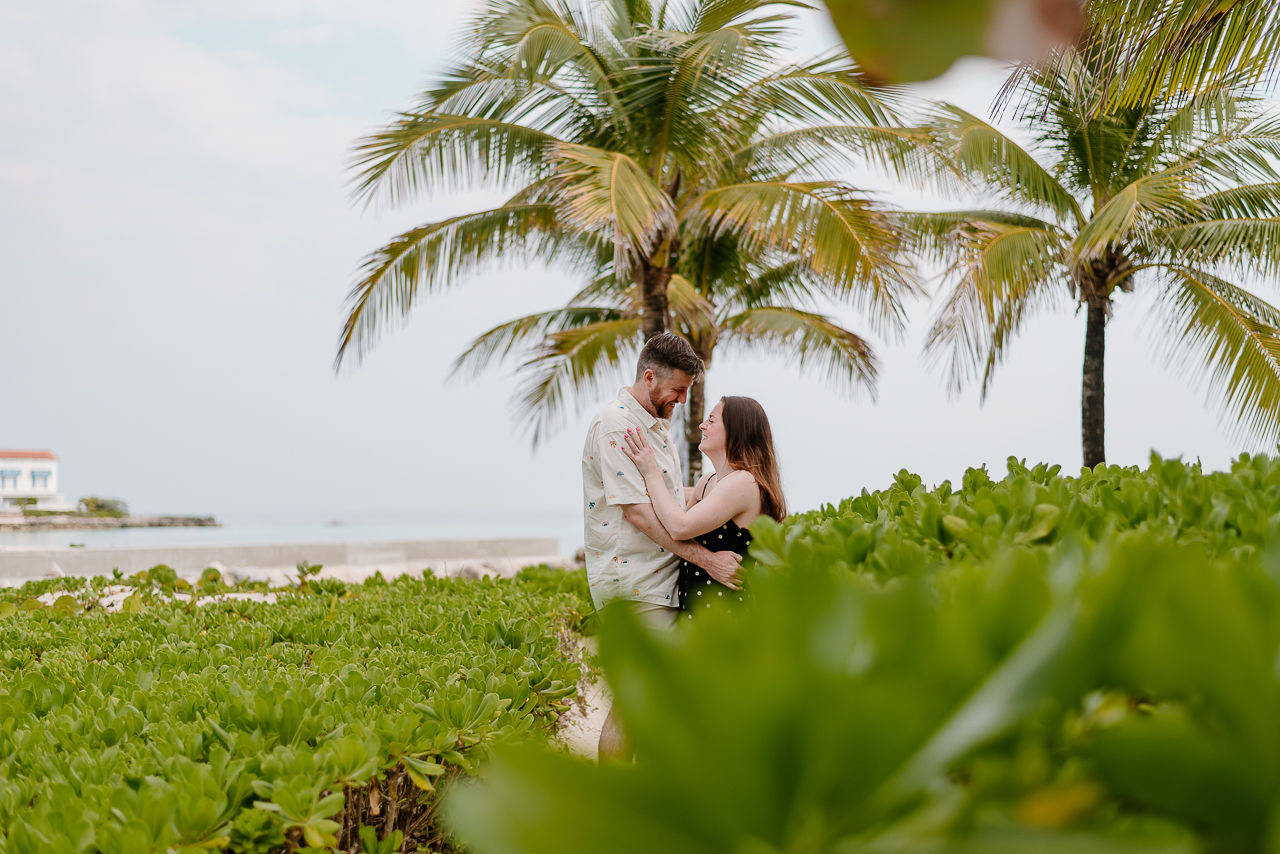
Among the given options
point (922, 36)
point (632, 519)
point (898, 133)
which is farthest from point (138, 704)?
point (898, 133)

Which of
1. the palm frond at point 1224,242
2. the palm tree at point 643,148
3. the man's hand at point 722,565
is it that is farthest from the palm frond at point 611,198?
the palm frond at point 1224,242

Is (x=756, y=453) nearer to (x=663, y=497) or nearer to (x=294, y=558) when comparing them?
(x=663, y=497)

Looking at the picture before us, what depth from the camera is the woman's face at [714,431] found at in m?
3.53

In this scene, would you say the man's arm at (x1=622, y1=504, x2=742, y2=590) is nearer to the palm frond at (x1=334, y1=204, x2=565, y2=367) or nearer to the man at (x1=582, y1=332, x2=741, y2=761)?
the man at (x1=582, y1=332, x2=741, y2=761)

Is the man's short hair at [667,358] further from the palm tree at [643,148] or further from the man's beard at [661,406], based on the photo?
the palm tree at [643,148]

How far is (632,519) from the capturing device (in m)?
3.44

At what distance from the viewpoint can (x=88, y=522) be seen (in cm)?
1997

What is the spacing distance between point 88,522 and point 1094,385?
20616mm

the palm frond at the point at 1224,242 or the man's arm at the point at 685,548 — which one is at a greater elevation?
the palm frond at the point at 1224,242

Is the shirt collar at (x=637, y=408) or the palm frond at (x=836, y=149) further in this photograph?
the palm frond at (x=836, y=149)

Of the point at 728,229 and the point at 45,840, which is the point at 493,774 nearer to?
the point at 45,840

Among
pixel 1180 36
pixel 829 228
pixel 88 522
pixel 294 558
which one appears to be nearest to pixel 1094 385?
pixel 829 228

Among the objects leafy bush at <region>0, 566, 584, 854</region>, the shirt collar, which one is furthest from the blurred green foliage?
the shirt collar

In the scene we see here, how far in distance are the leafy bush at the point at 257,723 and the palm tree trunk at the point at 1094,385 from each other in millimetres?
8681
